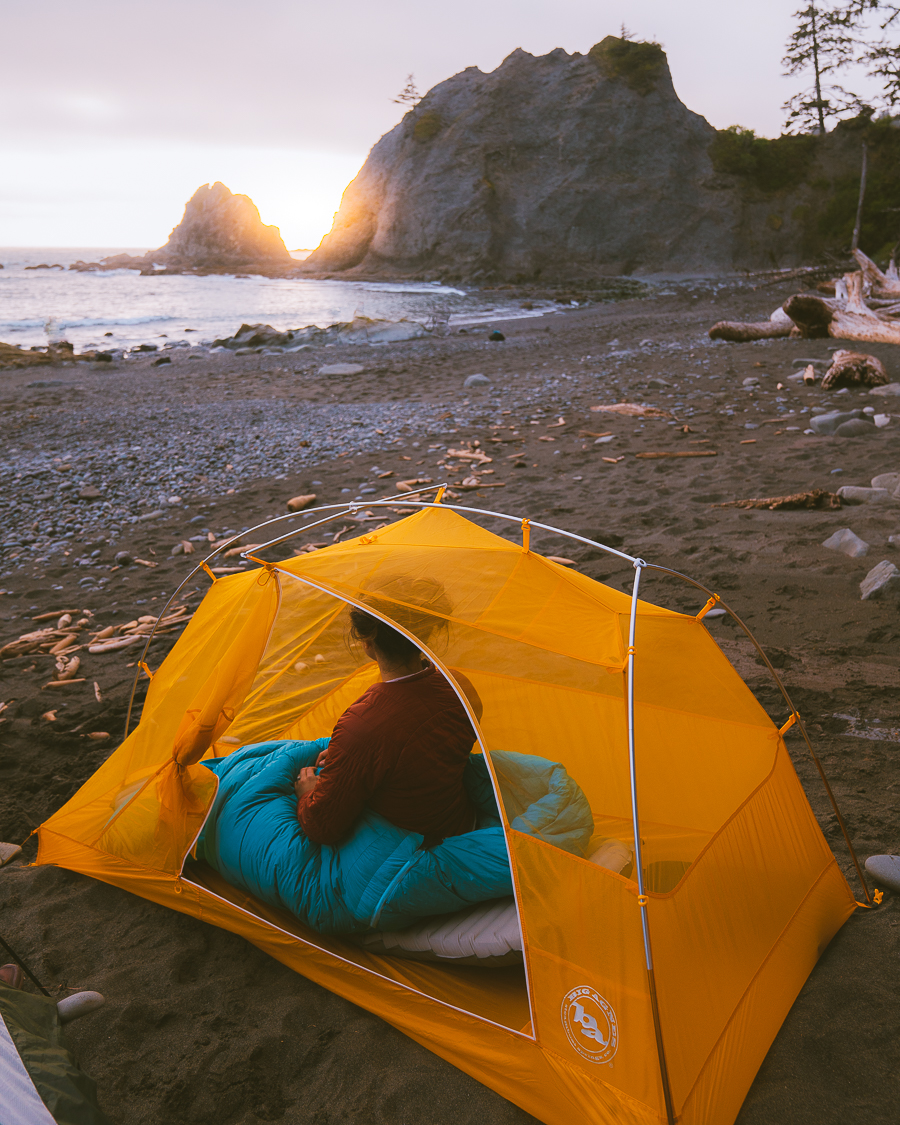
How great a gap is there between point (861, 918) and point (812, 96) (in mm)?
48299

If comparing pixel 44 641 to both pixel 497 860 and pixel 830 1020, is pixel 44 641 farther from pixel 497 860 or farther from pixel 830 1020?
pixel 830 1020

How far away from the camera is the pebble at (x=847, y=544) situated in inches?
198

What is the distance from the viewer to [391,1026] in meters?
2.39

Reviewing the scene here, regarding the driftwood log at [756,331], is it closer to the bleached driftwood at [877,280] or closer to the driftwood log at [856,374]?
the bleached driftwood at [877,280]

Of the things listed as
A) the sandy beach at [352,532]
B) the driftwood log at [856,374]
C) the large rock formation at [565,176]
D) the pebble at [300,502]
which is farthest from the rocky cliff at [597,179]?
the pebble at [300,502]

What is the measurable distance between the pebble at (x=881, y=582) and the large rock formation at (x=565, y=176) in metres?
39.2

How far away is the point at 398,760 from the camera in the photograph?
2445 millimetres

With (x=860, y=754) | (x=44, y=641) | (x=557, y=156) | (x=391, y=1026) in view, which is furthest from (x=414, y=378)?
(x=557, y=156)

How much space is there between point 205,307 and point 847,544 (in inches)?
1429

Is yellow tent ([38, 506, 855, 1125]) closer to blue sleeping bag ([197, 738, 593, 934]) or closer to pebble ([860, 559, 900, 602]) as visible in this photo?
blue sleeping bag ([197, 738, 593, 934])

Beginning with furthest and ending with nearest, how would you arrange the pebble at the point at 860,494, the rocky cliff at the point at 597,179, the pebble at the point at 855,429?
the rocky cliff at the point at 597,179 < the pebble at the point at 855,429 < the pebble at the point at 860,494

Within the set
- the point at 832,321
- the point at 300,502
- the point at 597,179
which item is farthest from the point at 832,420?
the point at 597,179

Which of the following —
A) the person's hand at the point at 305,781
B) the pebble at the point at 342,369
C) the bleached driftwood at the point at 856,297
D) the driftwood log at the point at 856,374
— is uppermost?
the bleached driftwood at the point at 856,297

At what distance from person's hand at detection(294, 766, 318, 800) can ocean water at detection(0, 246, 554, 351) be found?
22.0 metres
